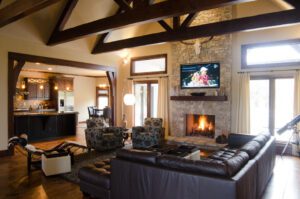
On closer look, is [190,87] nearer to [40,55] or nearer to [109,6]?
[109,6]

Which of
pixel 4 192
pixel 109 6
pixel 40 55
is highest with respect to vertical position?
pixel 109 6

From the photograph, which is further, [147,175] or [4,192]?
[4,192]

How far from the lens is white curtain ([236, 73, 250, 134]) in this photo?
666 cm

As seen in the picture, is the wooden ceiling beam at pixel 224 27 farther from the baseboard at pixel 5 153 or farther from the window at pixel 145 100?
the baseboard at pixel 5 153

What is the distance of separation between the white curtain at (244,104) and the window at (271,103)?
225mm

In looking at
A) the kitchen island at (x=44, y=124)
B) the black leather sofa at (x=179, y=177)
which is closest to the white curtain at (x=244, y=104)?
the black leather sofa at (x=179, y=177)

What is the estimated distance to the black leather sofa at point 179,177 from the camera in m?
2.27

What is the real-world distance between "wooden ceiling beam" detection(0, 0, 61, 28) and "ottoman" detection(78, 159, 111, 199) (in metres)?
2.78

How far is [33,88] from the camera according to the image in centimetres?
1173

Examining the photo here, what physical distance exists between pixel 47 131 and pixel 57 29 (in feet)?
12.3

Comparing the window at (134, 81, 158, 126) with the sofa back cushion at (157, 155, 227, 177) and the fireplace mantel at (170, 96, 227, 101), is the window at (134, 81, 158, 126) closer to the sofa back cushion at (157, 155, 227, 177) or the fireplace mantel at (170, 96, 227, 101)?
the fireplace mantel at (170, 96, 227, 101)

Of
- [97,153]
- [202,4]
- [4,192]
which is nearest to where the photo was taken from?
[4,192]

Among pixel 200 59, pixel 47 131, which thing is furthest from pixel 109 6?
pixel 47 131

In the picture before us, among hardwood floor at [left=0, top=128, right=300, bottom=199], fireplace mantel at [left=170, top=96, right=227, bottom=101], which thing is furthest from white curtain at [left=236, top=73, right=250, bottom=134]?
hardwood floor at [left=0, top=128, right=300, bottom=199]
